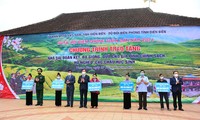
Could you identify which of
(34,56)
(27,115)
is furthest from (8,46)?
(27,115)

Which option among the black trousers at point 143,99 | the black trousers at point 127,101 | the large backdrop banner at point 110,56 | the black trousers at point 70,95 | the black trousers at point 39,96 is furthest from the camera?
the large backdrop banner at point 110,56

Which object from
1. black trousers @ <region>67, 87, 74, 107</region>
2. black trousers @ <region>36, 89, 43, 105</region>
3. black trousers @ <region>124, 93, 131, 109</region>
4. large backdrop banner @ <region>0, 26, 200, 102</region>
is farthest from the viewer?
large backdrop banner @ <region>0, 26, 200, 102</region>

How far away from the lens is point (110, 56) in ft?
42.8

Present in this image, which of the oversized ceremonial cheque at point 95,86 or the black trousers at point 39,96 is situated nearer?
→ the oversized ceremonial cheque at point 95,86

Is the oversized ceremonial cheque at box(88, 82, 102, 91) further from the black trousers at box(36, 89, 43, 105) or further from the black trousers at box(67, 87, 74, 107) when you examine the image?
the black trousers at box(36, 89, 43, 105)

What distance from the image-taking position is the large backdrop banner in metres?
12.4

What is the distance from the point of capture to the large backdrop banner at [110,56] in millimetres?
12367

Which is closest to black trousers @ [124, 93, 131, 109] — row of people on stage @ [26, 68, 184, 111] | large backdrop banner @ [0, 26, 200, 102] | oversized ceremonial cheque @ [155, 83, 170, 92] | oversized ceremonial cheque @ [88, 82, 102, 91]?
row of people on stage @ [26, 68, 184, 111]

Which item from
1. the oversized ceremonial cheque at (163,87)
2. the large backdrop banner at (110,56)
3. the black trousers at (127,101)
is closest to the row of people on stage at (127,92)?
the black trousers at (127,101)

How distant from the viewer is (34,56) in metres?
14.2

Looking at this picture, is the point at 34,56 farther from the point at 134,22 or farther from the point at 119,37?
the point at 134,22

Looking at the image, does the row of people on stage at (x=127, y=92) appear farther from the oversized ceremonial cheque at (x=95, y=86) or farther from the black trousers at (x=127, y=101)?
the oversized ceremonial cheque at (x=95, y=86)

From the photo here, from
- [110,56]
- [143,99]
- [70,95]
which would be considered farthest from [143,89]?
[110,56]

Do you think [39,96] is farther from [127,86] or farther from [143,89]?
[143,89]
